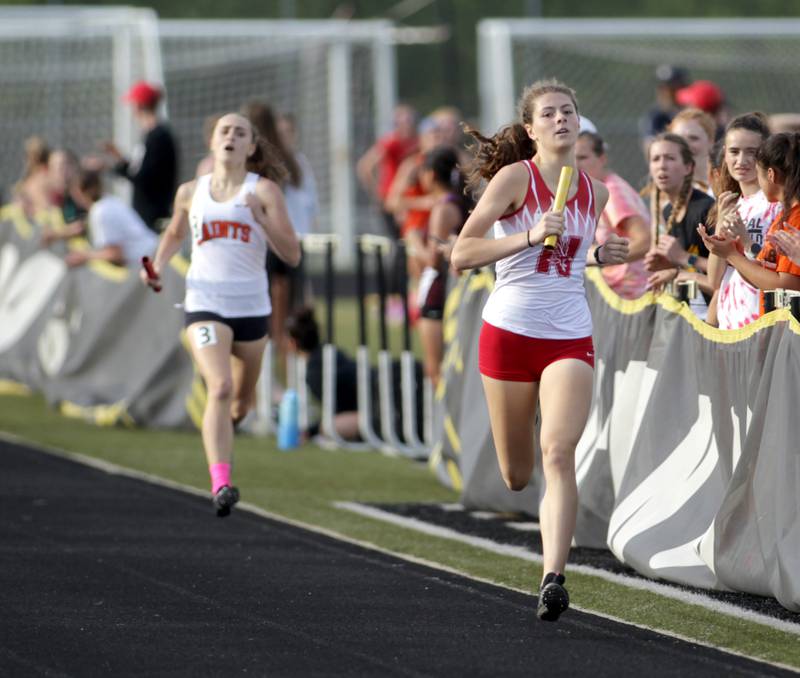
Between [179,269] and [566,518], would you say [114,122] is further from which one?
[566,518]

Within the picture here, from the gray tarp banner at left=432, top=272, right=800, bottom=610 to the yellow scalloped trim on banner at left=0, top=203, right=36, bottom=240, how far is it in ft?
29.6

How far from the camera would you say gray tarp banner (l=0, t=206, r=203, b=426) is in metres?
14.9

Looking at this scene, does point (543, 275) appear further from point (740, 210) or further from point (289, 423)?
point (289, 423)

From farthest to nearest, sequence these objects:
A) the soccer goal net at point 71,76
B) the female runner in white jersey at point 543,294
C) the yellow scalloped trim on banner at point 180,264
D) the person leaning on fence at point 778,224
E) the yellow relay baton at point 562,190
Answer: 1. the soccer goal net at point 71,76
2. the yellow scalloped trim on banner at point 180,264
3. the person leaning on fence at point 778,224
4. the female runner in white jersey at point 543,294
5. the yellow relay baton at point 562,190

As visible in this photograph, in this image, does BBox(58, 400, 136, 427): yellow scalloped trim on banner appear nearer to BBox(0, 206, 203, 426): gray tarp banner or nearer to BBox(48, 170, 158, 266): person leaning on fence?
BBox(0, 206, 203, 426): gray tarp banner

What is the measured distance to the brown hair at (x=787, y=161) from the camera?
313 inches

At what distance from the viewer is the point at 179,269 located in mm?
14188

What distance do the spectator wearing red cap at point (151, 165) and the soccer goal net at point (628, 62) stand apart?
9521 millimetres

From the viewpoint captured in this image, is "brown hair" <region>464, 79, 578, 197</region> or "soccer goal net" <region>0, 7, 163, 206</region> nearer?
"brown hair" <region>464, 79, 578, 197</region>

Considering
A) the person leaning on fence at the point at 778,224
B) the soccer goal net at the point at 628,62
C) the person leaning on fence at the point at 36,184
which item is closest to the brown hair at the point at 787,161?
the person leaning on fence at the point at 778,224

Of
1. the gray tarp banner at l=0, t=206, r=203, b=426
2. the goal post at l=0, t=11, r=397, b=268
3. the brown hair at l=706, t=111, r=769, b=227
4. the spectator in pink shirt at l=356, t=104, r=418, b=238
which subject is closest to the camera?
the brown hair at l=706, t=111, r=769, b=227

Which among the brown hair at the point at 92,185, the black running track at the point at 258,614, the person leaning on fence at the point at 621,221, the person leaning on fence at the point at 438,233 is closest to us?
the black running track at the point at 258,614

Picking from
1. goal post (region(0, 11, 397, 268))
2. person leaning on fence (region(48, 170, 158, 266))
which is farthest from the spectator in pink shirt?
person leaning on fence (region(48, 170, 158, 266))

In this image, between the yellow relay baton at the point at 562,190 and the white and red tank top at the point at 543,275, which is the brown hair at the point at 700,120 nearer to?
the white and red tank top at the point at 543,275
